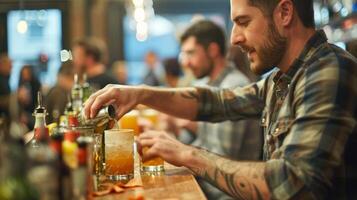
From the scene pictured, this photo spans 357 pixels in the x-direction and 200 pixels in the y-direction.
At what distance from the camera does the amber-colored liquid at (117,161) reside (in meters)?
2.03

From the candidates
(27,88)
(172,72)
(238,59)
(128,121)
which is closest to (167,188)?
(128,121)

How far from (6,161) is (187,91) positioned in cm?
156

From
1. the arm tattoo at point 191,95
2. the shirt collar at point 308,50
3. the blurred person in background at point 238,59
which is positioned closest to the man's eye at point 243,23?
the shirt collar at point 308,50

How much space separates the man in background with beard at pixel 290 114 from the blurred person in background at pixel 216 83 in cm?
114

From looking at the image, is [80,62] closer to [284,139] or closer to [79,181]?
[284,139]

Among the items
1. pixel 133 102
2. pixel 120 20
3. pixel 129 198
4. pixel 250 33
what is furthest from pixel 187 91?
pixel 120 20

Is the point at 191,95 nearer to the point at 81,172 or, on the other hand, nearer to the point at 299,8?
the point at 299,8

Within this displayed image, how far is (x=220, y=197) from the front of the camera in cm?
320

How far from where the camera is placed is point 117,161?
6.66ft

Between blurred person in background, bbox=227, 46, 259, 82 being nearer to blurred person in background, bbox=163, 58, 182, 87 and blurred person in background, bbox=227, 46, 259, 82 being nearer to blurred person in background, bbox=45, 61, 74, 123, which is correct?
blurred person in background, bbox=45, 61, 74, 123

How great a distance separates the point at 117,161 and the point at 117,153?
3 cm

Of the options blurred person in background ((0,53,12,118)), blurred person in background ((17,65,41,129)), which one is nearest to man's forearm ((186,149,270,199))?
blurred person in background ((17,65,41,129))

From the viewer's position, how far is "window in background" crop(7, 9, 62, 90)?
972cm

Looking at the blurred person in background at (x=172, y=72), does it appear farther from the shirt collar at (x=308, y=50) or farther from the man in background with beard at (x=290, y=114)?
the shirt collar at (x=308, y=50)
